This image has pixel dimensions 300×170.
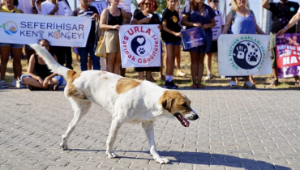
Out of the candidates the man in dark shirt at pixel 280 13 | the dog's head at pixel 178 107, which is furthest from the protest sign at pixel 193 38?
the dog's head at pixel 178 107

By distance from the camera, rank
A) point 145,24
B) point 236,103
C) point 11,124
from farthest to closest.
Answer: point 145,24
point 236,103
point 11,124

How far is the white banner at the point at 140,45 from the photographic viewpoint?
11.3 meters

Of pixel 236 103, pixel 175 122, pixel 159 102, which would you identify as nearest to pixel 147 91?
pixel 159 102

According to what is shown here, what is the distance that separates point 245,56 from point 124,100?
7290mm

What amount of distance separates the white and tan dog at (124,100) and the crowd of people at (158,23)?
539 centimetres

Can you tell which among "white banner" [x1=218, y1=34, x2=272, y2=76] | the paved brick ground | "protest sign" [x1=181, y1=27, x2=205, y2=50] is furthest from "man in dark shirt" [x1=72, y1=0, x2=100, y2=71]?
"white banner" [x1=218, y1=34, x2=272, y2=76]

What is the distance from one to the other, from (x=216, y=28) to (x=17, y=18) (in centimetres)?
571

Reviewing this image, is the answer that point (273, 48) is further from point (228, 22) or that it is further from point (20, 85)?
point (20, 85)

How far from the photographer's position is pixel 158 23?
11.7m

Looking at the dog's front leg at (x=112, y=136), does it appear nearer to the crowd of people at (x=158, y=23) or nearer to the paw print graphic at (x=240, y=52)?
the crowd of people at (x=158, y=23)

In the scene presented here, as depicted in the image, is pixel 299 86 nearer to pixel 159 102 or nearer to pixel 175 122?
pixel 175 122

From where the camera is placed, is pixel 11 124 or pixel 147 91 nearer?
pixel 147 91

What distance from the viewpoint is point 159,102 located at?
194 inches

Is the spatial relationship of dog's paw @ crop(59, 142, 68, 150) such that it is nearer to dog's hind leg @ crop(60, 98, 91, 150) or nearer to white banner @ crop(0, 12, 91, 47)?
dog's hind leg @ crop(60, 98, 91, 150)
